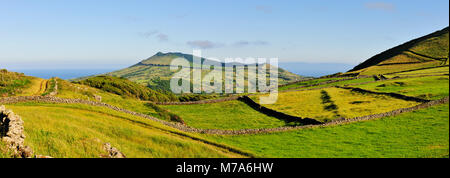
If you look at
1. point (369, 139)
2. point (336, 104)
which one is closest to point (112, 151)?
point (369, 139)

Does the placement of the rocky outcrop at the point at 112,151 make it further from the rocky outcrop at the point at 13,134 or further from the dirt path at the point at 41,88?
the dirt path at the point at 41,88

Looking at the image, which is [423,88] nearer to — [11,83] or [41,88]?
[41,88]

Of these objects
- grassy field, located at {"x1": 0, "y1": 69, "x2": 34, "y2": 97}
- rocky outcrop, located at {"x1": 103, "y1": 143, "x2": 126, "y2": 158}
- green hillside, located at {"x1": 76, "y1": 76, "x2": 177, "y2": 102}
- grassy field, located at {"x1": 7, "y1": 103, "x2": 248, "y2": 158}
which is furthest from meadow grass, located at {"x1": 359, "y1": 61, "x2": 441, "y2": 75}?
grassy field, located at {"x1": 0, "y1": 69, "x2": 34, "y2": 97}

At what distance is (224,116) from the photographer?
162 ft

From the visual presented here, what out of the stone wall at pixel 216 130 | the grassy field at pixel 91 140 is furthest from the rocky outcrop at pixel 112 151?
the stone wall at pixel 216 130

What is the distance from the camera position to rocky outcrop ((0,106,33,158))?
15.6m

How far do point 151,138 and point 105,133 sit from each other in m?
3.94

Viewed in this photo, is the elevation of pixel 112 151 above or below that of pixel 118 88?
below

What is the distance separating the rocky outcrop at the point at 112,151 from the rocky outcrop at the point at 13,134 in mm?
4299

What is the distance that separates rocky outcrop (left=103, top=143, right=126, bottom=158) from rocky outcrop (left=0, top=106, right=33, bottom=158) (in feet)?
14.1

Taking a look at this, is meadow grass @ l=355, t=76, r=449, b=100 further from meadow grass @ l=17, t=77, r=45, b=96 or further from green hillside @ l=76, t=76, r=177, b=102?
meadow grass @ l=17, t=77, r=45, b=96

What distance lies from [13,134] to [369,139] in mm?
32980

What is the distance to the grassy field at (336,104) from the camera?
4231 cm
